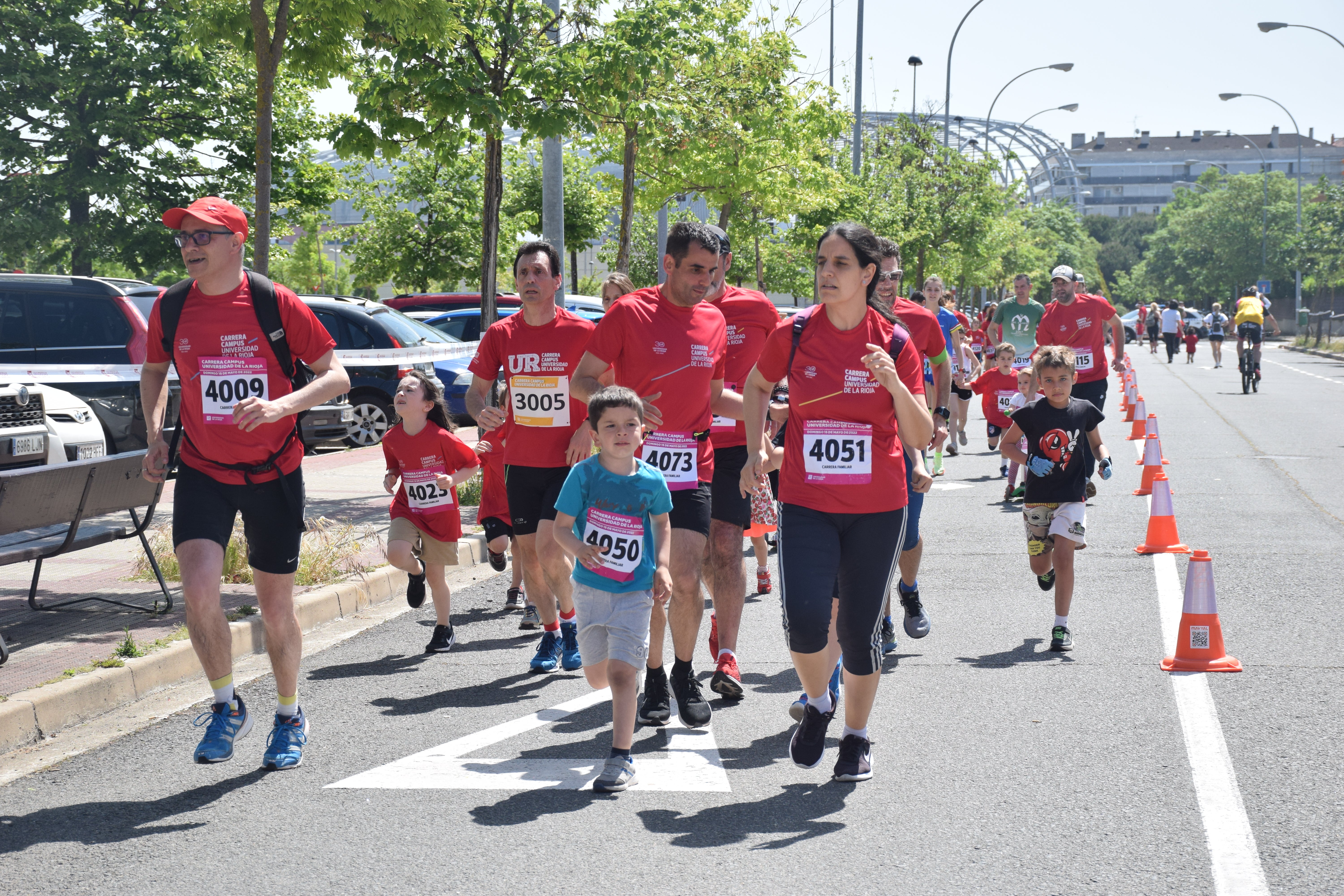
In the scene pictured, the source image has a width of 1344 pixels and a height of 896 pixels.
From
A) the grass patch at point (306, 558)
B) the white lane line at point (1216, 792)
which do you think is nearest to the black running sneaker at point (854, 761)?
the white lane line at point (1216, 792)

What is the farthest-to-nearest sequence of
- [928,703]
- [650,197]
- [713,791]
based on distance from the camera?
1. [650,197]
2. [928,703]
3. [713,791]

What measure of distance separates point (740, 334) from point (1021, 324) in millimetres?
8236

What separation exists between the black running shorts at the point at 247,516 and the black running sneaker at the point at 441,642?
6.94 feet

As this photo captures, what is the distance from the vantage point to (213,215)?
501 cm

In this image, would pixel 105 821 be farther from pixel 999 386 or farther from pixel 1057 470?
pixel 999 386

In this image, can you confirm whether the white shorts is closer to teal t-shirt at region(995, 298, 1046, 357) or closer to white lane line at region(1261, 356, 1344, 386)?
teal t-shirt at region(995, 298, 1046, 357)

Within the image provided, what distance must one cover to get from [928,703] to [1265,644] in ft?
7.09

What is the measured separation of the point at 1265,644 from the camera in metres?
6.89

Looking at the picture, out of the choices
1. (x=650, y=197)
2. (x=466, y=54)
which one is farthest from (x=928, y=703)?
(x=650, y=197)

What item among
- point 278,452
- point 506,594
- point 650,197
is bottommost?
point 506,594

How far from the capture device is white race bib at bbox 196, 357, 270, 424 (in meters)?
5.04

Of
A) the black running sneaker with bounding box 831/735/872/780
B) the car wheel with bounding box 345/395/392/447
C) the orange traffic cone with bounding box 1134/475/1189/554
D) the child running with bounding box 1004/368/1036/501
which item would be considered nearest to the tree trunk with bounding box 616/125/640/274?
the car wheel with bounding box 345/395/392/447

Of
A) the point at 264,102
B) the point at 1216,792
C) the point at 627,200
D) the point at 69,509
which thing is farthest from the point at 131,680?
the point at 627,200

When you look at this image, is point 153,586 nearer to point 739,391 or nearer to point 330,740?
point 330,740
